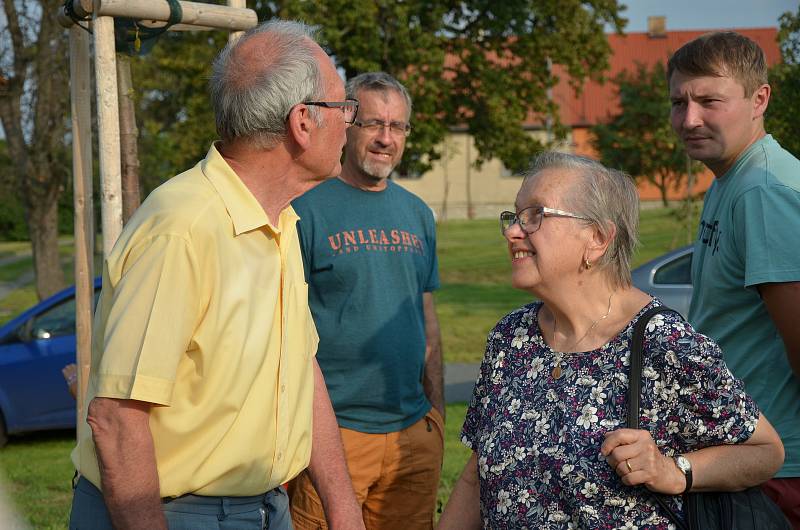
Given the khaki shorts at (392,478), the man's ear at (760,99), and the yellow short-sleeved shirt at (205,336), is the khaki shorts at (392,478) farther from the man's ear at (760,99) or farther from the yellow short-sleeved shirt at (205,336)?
the man's ear at (760,99)

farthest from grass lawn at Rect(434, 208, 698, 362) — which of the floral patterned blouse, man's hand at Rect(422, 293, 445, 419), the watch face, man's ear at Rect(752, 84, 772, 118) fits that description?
the watch face

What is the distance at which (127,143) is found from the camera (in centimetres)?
386

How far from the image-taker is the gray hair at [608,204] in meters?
2.72

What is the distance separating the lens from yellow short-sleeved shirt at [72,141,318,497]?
83.4 inches

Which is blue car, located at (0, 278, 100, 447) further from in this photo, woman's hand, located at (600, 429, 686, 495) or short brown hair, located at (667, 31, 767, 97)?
woman's hand, located at (600, 429, 686, 495)

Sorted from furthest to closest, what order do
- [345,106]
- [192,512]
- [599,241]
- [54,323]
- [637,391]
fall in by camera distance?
1. [54,323]
2. [599,241]
3. [345,106]
4. [637,391]
5. [192,512]

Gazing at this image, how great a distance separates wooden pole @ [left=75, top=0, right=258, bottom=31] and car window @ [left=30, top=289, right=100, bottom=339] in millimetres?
6027

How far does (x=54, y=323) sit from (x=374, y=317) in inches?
234

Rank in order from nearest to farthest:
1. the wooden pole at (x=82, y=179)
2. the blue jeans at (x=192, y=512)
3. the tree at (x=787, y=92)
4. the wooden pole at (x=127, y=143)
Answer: the blue jeans at (x=192, y=512), the wooden pole at (x=82, y=179), the wooden pole at (x=127, y=143), the tree at (x=787, y=92)

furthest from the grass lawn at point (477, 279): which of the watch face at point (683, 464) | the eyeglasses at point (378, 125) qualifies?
the watch face at point (683, 464)

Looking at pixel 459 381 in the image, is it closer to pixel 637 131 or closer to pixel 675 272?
pixel 675 272

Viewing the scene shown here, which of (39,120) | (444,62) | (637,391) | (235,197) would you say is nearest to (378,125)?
(235,197)

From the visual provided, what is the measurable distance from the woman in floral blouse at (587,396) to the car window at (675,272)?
7324mm

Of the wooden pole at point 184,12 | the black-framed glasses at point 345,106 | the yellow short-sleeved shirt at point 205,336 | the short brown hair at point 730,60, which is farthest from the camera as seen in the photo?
the wooden pole at point 184,12
